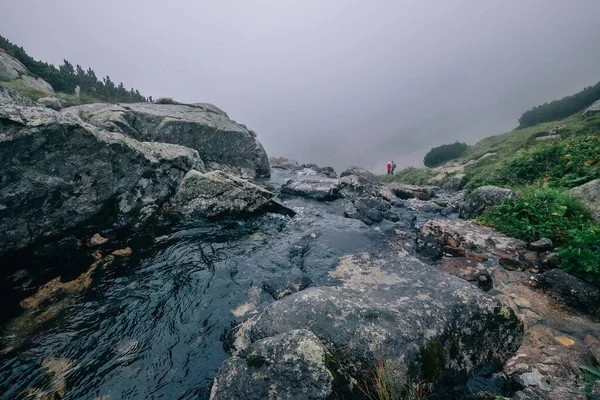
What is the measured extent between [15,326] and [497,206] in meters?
13.0

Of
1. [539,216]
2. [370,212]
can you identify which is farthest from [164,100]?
[539,216]

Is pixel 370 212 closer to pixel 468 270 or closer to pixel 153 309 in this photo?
pixel 468 270

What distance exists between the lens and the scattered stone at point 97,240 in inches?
296

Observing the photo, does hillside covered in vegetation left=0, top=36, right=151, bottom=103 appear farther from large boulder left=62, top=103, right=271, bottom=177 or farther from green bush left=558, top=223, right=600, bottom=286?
green bush left=558, top=223, right=600, bottom=286

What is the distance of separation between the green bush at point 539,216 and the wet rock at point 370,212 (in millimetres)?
3537

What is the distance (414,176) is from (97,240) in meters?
30.3

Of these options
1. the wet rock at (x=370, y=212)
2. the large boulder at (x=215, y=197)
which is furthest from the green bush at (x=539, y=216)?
the large boulder at (x=215, y=197)

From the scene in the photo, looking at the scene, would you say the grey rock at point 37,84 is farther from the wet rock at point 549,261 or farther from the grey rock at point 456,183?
the grey rock at point 456,183

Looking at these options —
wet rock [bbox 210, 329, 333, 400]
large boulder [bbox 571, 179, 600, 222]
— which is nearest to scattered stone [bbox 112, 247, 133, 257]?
wet rock [bbox 210, 329, 333, 400]

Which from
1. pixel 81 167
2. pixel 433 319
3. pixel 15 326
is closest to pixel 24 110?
pixel 81 167

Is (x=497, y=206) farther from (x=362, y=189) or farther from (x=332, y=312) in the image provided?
(x=332, y=312)

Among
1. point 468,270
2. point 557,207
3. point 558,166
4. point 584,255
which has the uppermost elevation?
point 558,166

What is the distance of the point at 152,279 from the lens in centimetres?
612

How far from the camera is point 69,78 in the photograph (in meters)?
27.2
